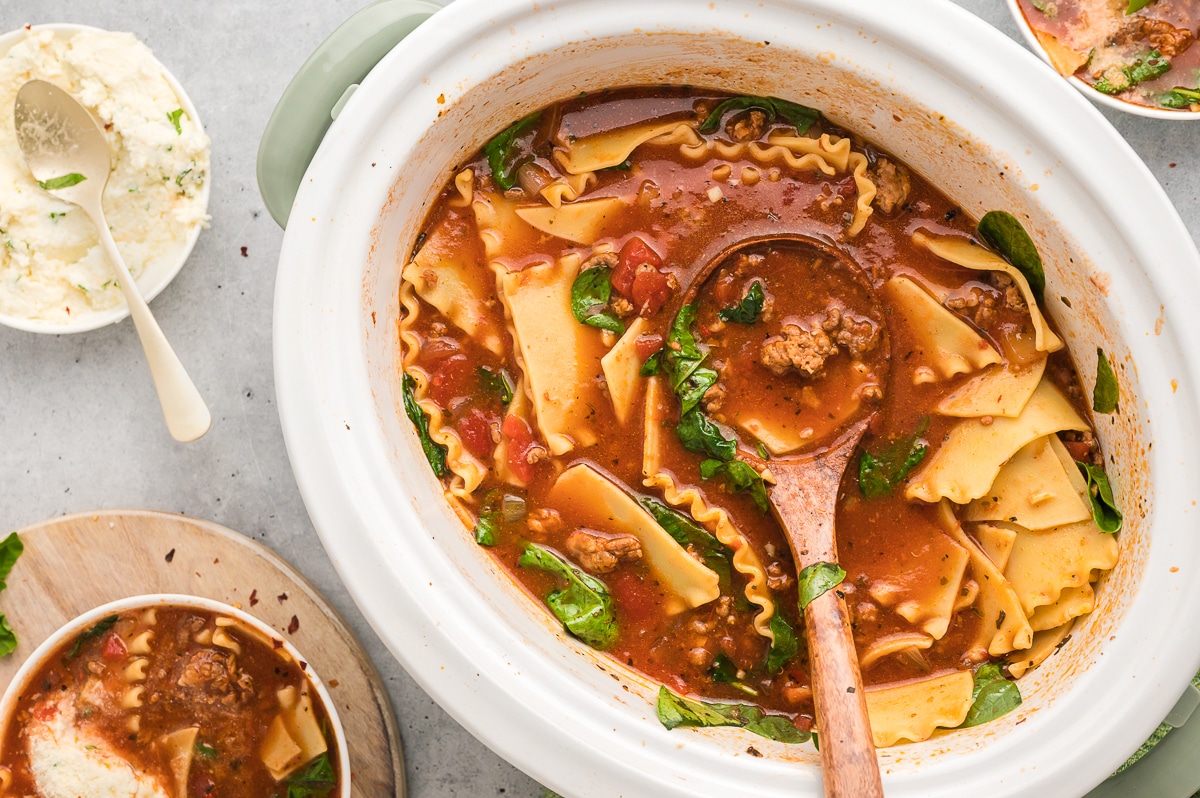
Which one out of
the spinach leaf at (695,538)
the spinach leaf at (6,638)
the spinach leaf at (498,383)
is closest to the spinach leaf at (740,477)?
the spinach leaf at (695,538)

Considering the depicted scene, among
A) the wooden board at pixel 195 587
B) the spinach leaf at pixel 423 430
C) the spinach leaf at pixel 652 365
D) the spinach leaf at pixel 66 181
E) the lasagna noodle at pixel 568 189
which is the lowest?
the wooden board at pixel 195 587

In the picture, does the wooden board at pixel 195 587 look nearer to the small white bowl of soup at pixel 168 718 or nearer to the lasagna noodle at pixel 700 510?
the small white bowl of soup at pixel 168 718

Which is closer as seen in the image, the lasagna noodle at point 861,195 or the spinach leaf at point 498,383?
the lasagna noodle at point 861,195

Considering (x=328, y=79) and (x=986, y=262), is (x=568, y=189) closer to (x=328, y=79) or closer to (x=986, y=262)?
(x=328, y=79)

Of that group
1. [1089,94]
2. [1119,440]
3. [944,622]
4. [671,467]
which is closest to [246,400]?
[671,467]

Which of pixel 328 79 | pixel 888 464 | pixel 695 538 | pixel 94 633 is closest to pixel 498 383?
pixel 695 538

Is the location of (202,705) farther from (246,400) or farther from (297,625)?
(246,400)
